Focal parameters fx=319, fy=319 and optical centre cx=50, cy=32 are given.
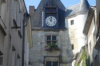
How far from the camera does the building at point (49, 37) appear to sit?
34375 millimetres

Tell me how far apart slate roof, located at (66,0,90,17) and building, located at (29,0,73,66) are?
82cm

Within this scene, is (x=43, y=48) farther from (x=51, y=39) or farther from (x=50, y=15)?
(x=50, y=15)

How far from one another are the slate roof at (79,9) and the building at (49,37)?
82 cm

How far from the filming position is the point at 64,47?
35.1 meters

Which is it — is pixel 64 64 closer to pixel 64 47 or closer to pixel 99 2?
pixel 64 47

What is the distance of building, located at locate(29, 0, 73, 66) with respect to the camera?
34375 mm

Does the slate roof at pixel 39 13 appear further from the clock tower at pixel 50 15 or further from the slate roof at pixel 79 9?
the slate roof at pixel 79 9

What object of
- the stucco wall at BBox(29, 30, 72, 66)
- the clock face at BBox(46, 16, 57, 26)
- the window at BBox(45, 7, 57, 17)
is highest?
the window at BBox(45, 7, 57, 17)

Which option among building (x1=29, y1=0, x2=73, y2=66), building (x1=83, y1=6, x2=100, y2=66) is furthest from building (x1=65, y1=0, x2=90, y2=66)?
building (x1=83, y1=6, x2=100, y2=66)

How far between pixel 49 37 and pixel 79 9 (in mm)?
4787

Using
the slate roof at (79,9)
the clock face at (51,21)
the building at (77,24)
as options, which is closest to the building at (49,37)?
the clock face at (51,21)

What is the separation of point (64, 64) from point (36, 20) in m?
6.58

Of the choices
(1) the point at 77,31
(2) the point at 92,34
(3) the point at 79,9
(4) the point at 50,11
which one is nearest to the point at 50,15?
(4) the point at 50,11

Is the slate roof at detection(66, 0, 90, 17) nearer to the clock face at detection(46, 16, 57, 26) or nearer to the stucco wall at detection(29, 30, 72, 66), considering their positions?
the clock face at detection(46, 16, 57, 26)
